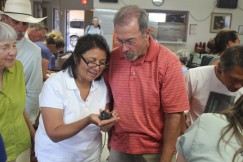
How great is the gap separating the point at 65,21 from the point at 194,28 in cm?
457

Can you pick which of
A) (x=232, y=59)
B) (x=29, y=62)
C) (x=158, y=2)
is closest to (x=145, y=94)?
(x=232, y=59)

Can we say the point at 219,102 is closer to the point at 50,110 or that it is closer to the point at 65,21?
the point at 50,110

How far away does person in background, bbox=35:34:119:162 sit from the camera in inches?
52.6

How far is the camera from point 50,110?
4.39 feet

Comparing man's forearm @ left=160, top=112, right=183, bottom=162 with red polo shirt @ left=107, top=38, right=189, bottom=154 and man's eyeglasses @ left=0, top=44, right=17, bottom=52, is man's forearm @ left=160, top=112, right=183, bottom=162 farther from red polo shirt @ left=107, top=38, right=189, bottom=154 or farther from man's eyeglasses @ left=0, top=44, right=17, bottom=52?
man's eyeglasses @ left=0, top=44, right=17, bottom=52

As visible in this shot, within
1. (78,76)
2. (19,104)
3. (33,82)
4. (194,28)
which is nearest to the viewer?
(78,76)

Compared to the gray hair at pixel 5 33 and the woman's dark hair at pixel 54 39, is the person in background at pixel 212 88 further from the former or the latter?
the woman's dark hair at pixel 54 39

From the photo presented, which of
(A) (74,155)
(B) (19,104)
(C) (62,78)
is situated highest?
(C) (62,78)

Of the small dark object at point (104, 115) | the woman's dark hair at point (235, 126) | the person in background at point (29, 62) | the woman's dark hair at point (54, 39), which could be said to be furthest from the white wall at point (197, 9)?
the woman's dark hair at point (235, 126)

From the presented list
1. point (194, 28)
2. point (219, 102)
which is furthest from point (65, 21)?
point (219, 102)

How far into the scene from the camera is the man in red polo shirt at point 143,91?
4.63 ft

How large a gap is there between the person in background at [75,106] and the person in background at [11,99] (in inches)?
10.4

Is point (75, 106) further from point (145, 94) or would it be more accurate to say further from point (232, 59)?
point (232, 59)

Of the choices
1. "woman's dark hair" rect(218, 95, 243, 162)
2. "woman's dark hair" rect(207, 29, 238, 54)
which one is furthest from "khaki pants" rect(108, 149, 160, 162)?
"woman's dark hair" rect(207, 29, 238, 54)
